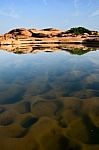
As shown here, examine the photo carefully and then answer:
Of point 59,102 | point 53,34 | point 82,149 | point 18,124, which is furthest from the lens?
point 53,34

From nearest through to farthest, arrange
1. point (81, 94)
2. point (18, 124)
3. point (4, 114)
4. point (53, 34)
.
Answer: point (18, 124), point (4, 114), point (81, 94), point (53, 34)

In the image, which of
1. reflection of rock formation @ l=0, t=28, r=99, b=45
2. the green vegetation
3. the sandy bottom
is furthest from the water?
the green vegetation

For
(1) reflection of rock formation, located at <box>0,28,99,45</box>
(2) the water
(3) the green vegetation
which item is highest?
(2) the water

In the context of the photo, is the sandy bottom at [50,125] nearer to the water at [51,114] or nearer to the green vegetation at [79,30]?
the water at [51,114]

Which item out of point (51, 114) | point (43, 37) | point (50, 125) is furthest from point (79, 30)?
point (50, 125)

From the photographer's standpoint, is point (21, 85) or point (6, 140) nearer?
point (6, 140)

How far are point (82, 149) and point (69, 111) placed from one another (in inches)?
109

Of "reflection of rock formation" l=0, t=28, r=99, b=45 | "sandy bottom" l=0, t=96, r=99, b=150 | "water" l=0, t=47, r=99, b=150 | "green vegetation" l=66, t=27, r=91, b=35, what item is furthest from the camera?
"green vegetation" l=66, t=27, r=91, b=35

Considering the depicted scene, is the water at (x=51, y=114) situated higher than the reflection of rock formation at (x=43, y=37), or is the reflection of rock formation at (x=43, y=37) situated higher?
the water at (x=51, y=114)

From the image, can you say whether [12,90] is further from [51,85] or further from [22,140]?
[22,140]

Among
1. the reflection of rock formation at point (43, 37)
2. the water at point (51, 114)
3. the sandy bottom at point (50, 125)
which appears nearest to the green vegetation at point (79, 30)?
the reflection of rock formation at point (43, 37)

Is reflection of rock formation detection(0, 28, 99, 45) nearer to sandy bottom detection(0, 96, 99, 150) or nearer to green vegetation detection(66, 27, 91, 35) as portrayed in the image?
green vegetation detection(66, 27, 91, 35)

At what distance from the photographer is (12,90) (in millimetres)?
12375

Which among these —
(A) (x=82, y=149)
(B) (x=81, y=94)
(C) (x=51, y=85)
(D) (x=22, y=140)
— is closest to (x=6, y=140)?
(D) (x=22, y=140)
